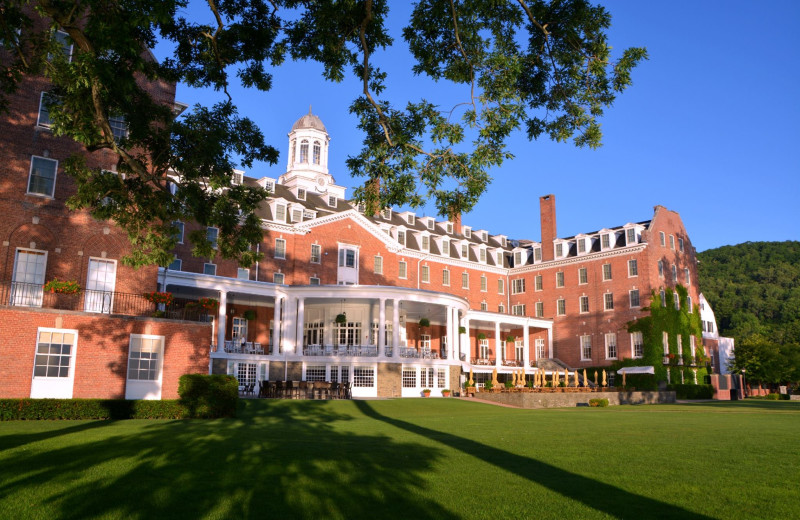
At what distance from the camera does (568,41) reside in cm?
1132

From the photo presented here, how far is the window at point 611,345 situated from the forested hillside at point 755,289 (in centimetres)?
2450

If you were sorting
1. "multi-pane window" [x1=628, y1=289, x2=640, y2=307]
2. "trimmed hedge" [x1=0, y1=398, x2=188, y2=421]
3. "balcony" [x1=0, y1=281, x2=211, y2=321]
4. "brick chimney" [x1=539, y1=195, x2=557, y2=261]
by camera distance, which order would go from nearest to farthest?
1. "trimmed hedge" [x1=0, y1=398, x2=188, y2=421]
2. "balcony" [x1=0, y1=281, x2=211, y2=321]
3. "multi-pane window" [x1=628, y1=289, x2=640, y2=307]
4. "brick chimney" [x1=539, y1=195, x2=557, y2=261]

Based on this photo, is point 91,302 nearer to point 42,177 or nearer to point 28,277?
point 28,277

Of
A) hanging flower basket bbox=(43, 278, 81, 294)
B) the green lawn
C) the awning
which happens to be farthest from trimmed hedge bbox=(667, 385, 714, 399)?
hanging flower basket bbox=(43, 278, 81, 294)

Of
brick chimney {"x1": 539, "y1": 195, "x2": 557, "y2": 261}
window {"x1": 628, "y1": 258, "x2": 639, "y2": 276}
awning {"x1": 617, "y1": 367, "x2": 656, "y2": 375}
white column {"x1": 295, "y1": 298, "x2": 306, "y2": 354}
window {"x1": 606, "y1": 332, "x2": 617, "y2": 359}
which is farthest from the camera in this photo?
brick chimney {"x1": 539, "y1": 195, "x2": 557, "y2": 261}

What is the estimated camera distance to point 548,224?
56.4 meters

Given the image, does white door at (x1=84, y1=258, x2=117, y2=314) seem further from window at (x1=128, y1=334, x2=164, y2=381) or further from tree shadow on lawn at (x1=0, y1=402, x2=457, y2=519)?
tree shadow on lawn at (x1=0, y1=402, x2=457, y2=519)

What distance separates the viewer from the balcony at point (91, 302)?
22.9m

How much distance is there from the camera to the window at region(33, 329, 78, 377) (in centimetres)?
2119

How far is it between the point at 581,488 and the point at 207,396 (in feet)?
47.7

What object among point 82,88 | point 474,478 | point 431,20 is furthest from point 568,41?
point 82,88

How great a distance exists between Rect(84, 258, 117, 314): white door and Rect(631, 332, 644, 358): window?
38236 millimetres

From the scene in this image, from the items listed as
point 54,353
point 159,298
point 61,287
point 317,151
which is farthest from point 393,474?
point 317,151

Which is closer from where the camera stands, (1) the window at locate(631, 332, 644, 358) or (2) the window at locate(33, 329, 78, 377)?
(2) the window at locate(33, 329, 78, 377)
